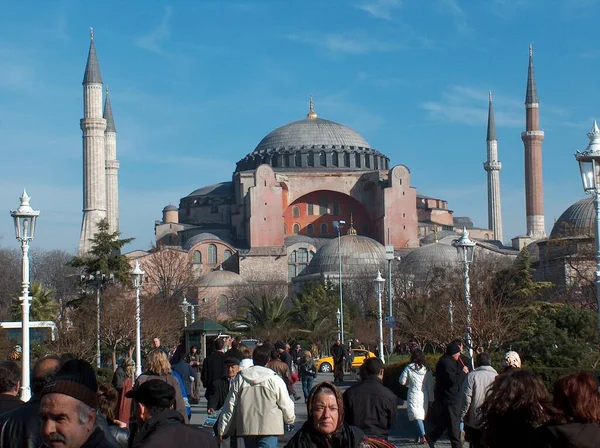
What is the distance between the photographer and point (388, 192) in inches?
2938

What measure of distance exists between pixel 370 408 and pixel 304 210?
240ft

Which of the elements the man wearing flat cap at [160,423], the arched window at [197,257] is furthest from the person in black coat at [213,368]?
the arched window at [197,257]

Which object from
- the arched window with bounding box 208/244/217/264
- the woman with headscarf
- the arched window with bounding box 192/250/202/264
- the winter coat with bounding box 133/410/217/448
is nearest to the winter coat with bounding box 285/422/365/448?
the woman with headscarf

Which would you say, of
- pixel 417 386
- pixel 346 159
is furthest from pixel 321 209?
pixel 417 386

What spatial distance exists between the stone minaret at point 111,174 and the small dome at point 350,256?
12.2m

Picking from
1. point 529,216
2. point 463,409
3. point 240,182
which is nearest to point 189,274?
point 240,182

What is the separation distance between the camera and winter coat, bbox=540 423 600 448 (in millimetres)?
4234

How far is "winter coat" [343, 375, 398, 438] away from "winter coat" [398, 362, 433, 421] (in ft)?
10.6

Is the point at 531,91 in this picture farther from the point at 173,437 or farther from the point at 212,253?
the point at 173,437

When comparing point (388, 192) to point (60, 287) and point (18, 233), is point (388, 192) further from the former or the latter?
point (18, 233)

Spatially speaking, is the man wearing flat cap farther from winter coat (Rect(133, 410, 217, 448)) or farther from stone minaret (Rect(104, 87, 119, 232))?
stone minaret (Rect(104, 87, 119, 232))

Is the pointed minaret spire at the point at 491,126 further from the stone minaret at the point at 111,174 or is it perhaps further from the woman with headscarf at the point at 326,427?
the woman with headscarf at the point at 326,427

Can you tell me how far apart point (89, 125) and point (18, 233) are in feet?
161

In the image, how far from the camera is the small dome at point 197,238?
7459 cm
